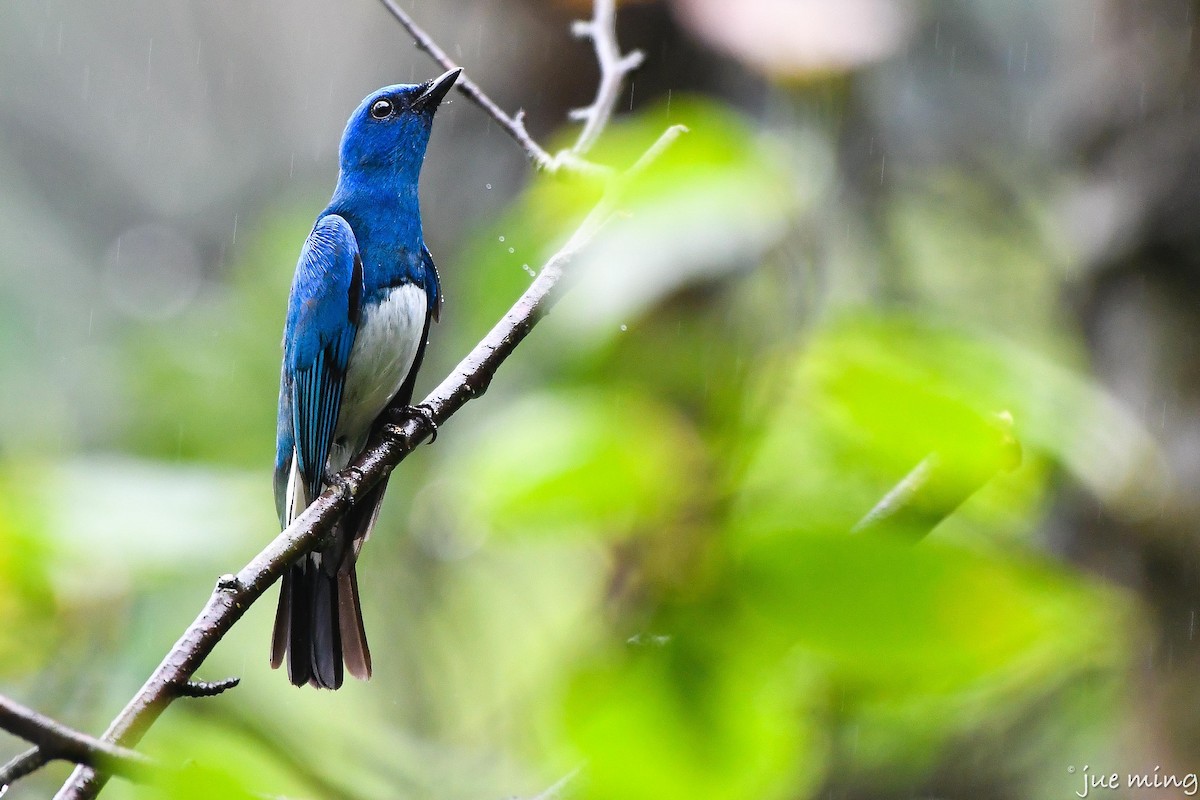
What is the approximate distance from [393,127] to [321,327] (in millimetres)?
604

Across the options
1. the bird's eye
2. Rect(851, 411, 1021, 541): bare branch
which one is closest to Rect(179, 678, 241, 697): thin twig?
Rect(851, 411, 1021, 541): bare branch

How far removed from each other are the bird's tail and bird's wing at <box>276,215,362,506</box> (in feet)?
0.86

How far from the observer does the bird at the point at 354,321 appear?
291 centimetres

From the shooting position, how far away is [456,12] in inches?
225

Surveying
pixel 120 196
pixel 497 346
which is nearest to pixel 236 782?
pixel 497 346

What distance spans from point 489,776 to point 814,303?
3.24m

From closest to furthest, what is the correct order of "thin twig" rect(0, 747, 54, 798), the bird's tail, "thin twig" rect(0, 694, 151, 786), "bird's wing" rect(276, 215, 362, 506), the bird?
"thin twig" rect(0, 694, 151, 786)
"thin twig" rect(0, 747, 54, 798)
the bird's tail
the bird
"bird's wing" rect(276, 215, 362, 506)

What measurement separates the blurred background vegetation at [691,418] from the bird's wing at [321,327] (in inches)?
13.2

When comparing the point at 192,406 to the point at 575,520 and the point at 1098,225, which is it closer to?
the point at 1098,225

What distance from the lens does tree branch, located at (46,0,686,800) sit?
147cm

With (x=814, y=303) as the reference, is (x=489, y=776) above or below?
above

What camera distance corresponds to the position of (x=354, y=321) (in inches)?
122

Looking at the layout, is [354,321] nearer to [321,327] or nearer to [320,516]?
[321,327]

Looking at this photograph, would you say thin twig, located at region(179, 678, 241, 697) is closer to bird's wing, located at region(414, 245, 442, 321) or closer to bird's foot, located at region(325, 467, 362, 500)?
bird's foot, located at region(325, 467, 362, 500)
